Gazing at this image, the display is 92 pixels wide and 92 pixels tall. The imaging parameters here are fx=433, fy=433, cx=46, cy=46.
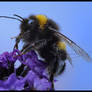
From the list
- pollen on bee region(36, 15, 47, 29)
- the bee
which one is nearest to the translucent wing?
the bee

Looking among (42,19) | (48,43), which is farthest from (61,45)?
(42,19)

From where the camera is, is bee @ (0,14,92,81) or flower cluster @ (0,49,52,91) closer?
flower cluster @ (0,49,52,91)

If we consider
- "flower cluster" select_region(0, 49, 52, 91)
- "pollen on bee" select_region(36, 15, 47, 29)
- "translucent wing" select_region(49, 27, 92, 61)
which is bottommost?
"flower cluster" select_region(0, 49, 52, 91)

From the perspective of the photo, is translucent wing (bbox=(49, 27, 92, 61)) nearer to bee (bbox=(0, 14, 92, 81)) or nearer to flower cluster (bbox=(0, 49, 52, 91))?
bee (bbox=(0, 14, 92, 81))

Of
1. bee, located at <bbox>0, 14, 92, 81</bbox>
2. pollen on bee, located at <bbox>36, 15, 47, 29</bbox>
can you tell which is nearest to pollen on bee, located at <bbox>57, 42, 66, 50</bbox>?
bee, located at <bbox>0, 14, 92, 81</bbox>

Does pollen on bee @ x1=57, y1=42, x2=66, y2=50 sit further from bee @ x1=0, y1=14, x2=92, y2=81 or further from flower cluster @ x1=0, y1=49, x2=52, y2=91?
flower cluster @ x1=0, y1=49, x2=52, y2=91

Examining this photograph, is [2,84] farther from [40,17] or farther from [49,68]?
[40,17]

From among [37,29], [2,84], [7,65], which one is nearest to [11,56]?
[7,65]

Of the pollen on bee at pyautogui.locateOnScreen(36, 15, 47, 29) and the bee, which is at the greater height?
the pollen on bee at pyautogui.locateOnScreen(36, 15, 47, 29)
